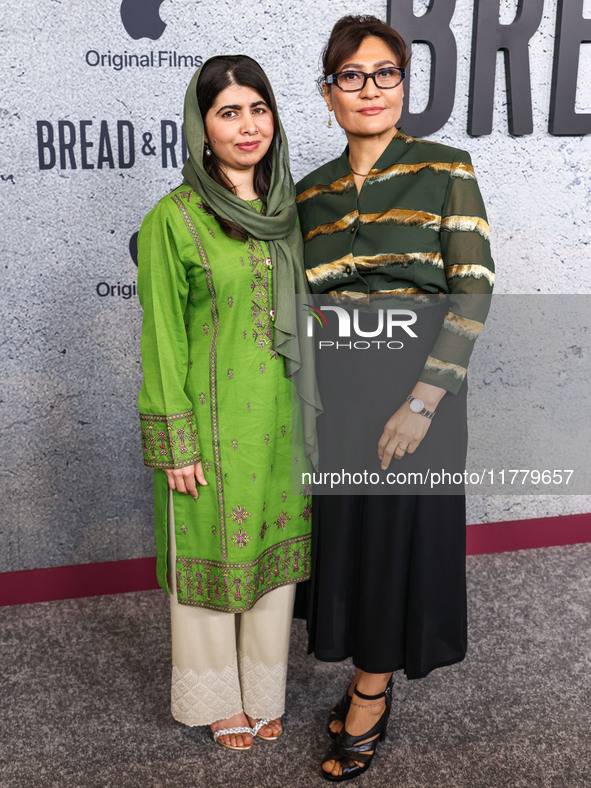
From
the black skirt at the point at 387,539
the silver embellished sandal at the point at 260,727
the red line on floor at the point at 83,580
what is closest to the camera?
the black skirt at the point at 387,539

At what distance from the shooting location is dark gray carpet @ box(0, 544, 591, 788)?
1708 mm

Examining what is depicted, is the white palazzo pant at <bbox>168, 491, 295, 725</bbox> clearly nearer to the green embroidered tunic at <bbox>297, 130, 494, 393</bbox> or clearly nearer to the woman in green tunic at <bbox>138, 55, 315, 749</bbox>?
the woman in green tunic at <bbox>138, 55, 315, 749</bbox>

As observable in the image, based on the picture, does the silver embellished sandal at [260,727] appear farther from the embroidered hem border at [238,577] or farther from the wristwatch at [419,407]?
the wristwatch at [419,407]

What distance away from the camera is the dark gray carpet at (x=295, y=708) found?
5.60 ft

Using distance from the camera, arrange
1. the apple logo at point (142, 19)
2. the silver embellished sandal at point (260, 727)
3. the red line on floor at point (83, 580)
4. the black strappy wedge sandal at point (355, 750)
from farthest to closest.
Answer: the red line on floor at point (83, 580) < the apple logo at point (142, 19) < the silver embellished sandal at point (260, 727) < the black strappy wedge sandal at point (355, 750)

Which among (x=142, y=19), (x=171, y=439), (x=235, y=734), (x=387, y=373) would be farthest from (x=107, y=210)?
(x=235, y=734)

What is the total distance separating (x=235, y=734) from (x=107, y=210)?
4.85 ft

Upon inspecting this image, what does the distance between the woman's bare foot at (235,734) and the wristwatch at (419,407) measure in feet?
2.91

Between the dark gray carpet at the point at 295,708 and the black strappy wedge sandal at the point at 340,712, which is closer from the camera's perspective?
the dark gray carpet at the point at 295,708

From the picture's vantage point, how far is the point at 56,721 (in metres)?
1.88

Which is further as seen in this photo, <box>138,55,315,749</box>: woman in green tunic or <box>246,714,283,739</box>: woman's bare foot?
<box>246,714,283,739</box>: woman's bare foot

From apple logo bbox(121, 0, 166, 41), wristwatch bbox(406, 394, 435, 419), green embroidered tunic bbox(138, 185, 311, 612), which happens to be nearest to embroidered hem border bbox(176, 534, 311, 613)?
green embroidered tunic bbox(138, 185, 311, 612)

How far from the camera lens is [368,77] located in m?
1.48

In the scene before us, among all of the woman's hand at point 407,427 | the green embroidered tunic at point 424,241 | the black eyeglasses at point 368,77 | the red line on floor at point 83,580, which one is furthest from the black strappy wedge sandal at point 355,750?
the black eyeglasses at point 368,77
